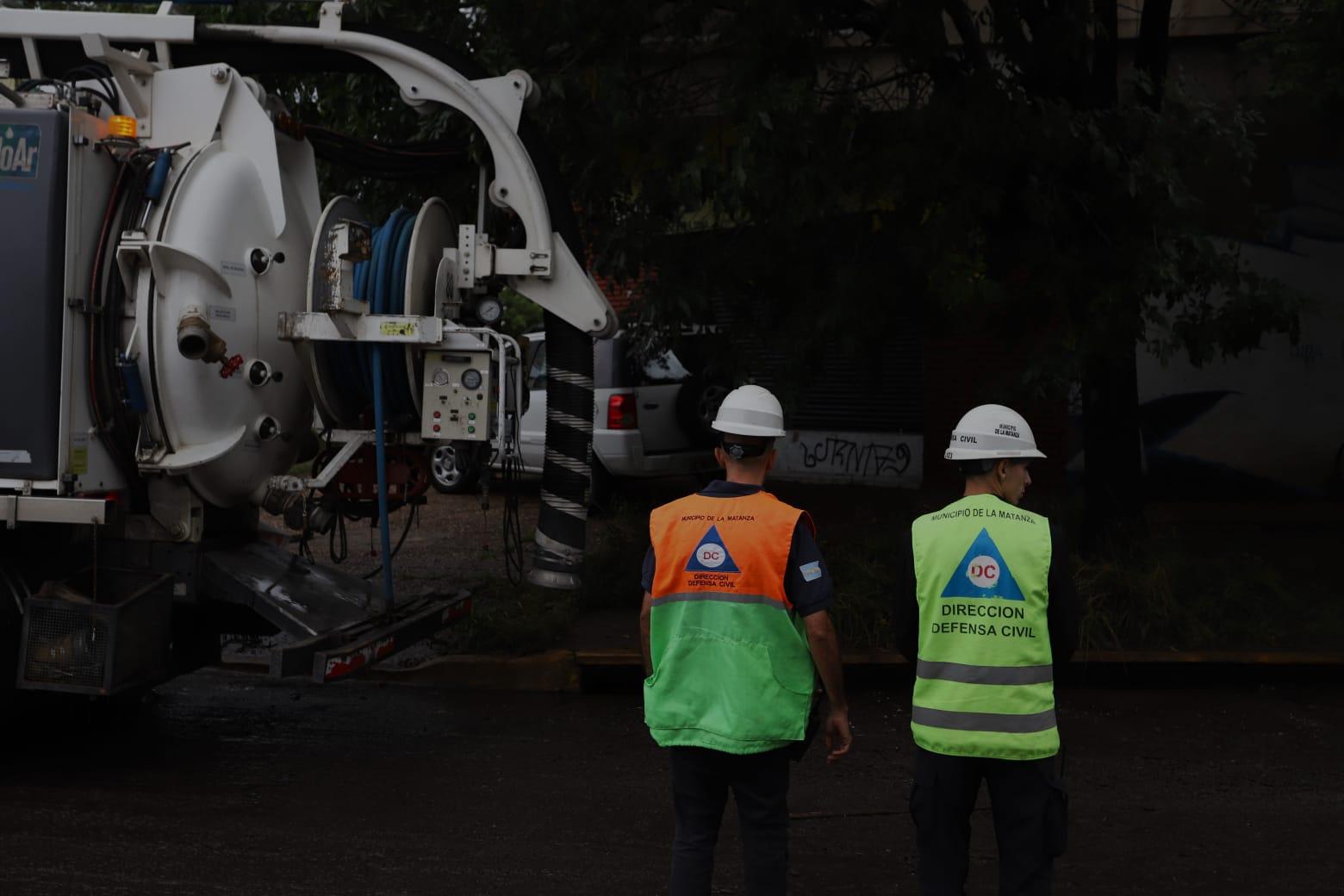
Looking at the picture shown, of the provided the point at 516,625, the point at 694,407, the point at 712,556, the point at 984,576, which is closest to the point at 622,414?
the point at 694,407

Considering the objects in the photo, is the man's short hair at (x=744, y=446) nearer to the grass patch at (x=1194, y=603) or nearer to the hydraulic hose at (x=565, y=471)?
the hydraulic hose at (x=565, y=471)

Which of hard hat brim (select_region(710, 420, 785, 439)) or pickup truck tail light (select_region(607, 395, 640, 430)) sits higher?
hard hat brim (select_region(710, 420, 785, 439))

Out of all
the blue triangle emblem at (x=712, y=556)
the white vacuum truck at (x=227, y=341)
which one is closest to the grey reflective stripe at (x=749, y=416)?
the blue triangle emblem at (x=712, y=556)

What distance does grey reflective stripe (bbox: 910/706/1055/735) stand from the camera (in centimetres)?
385

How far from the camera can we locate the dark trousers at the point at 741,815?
4.01m

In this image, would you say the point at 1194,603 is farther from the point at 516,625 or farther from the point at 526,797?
the point at 526,797

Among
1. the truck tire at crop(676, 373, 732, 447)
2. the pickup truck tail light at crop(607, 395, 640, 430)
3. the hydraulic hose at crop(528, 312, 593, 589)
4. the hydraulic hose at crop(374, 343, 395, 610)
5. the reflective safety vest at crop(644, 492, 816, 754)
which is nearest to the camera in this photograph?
the reflective safety vest at crop(644, 492, 816, 754)

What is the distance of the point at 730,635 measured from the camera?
158 inches

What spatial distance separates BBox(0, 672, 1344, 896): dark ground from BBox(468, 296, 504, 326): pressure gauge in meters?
2.06

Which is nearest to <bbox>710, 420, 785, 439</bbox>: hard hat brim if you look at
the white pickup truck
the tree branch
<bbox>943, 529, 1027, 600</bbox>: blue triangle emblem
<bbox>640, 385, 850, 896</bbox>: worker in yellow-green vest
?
<bbox>640, 385, 850, 896</bbox>: worker in yellow-green vest

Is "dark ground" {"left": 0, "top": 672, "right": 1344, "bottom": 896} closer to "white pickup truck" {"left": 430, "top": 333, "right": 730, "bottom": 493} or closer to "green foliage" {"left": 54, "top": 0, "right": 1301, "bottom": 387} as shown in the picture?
"green foliage" {"left": 54, "top": 0, "right": 1301, "bottom": 387}

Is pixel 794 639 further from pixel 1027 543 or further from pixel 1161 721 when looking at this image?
pixel 1161 721

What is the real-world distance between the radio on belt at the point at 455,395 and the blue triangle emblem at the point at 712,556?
2807 millimetres

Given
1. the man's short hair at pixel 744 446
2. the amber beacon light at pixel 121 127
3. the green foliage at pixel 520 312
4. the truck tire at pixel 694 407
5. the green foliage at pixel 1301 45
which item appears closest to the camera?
the man's short hair at pixel 744 446
